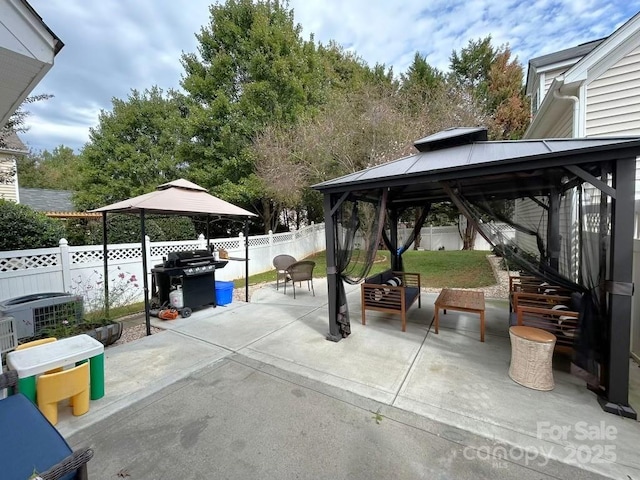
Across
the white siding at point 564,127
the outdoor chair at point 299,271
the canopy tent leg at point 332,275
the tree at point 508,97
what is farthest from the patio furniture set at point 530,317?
the tree at point 508,97

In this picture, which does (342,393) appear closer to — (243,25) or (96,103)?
(243,25)

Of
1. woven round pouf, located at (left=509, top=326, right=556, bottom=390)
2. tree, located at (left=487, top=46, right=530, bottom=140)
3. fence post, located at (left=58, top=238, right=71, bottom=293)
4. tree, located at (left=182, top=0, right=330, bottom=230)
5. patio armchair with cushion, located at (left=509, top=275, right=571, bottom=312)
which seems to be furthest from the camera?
tree, located at (left=487, top=46, right=530, bottom=140)

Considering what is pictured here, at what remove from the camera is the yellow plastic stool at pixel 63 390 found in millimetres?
2242

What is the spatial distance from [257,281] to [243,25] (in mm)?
11631

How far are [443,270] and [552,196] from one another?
4.79m

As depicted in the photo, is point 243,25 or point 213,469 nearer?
point 213,469

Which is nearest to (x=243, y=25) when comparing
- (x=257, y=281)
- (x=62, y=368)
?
(x=257, y=281)

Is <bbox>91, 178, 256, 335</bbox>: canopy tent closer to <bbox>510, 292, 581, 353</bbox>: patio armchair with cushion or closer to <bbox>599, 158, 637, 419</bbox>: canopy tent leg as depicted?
<bbox>510, 292, 581, 353</bbox>: patio armchair with cushion

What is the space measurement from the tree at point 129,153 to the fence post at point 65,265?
9.84 m

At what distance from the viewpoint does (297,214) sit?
693 inches

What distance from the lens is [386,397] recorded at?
2609 mm

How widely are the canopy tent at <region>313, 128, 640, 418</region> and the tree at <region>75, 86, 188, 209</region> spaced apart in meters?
13.0

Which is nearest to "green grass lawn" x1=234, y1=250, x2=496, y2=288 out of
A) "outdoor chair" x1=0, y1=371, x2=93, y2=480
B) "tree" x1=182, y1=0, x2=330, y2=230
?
"tree" x1=182, y1=0, x2=330, y2=230

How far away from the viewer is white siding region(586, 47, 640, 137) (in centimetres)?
428
